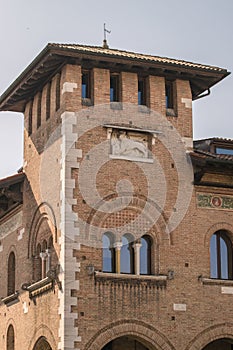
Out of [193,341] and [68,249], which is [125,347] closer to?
[193,341]

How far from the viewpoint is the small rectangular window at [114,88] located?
83.8 feet

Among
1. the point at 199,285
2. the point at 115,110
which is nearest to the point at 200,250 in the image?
the point at 199,285

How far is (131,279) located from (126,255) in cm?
81

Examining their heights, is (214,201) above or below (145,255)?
above

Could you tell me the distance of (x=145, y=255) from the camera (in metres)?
24.8

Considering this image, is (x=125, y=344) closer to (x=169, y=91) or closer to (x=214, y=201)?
(x=214, y=201)

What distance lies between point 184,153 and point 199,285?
12.8 ft

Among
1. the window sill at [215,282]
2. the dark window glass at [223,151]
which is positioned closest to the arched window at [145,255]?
the window sill at [215,282]

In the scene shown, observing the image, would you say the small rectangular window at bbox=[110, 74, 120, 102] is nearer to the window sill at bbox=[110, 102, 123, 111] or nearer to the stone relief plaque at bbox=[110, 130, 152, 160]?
the window sill at bbox=[110, 102, 123, 111]

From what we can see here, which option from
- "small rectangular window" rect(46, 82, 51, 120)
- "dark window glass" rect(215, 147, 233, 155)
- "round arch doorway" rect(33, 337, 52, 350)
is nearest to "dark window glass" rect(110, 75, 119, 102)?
"small rectangular window" rect(46, 82, 51, 120)

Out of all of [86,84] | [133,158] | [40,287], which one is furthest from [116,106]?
[40,287]

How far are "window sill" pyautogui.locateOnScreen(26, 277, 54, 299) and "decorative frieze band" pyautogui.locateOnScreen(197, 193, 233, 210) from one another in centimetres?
490

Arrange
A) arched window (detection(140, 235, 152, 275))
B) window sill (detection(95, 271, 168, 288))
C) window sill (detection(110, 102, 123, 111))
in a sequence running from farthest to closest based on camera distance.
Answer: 1. window sill (detection(110, 102, 123, 111))
2. arched window (detection(140, 235, 152, 275))
3. window sill (detection(95, 271, 168, 288))

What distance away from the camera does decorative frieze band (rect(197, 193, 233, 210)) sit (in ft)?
84.3
